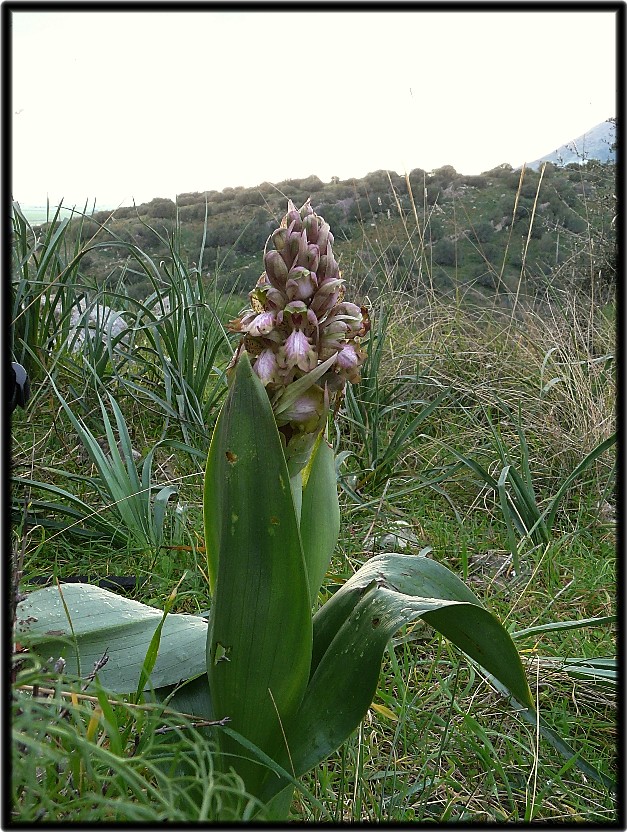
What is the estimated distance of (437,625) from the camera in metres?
0.97

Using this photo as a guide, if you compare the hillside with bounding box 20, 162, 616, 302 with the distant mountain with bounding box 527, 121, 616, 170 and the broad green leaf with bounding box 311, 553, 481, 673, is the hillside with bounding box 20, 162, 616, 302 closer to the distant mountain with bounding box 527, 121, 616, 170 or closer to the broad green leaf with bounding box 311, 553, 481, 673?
the distant mountain with bounding box 527, 121, 616, 170

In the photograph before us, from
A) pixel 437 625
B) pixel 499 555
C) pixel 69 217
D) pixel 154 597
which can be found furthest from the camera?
pixel 69 217

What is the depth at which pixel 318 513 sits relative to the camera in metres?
1.11

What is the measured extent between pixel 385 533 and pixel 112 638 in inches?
43.5

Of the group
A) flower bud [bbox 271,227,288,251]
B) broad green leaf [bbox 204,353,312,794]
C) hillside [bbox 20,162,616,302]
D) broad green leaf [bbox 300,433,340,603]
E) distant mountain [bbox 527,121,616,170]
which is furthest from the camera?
hillside [bbox 20,162,616,302]

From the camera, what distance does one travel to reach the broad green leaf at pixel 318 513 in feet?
3.64

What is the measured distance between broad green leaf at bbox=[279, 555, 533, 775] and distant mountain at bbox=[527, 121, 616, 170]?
12.7ft

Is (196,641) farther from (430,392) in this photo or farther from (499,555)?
(430,392)

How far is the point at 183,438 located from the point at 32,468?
551mm

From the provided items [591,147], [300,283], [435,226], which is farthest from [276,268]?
[435,226]

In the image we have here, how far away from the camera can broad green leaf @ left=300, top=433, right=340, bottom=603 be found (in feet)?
3.64

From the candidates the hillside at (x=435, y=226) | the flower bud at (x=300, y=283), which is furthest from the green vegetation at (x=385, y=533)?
the hillside at (x=435, y=226)

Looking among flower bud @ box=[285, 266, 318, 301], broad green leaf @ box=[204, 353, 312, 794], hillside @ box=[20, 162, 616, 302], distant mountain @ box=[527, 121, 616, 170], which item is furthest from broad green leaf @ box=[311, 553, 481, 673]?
distant mountain @ box=[527, 121, 616, 170]

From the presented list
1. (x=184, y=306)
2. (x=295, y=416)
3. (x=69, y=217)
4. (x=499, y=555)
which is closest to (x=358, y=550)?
(x=499, y=555)
